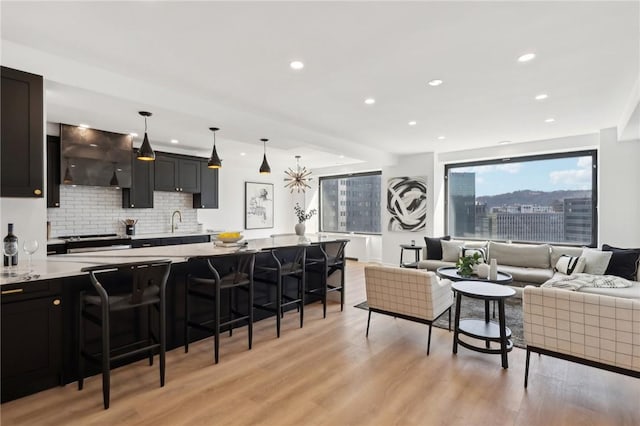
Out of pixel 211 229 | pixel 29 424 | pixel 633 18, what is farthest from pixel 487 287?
pixel 211 229

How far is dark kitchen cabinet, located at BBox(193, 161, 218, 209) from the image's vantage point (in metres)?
6.87

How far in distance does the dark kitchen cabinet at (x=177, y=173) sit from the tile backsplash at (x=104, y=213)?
13.8 inches

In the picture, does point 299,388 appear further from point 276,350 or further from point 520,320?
point 520,320

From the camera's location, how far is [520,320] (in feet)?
13.1

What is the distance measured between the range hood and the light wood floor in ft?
11.4

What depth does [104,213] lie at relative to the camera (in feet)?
18.4

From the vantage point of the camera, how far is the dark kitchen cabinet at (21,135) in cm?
258

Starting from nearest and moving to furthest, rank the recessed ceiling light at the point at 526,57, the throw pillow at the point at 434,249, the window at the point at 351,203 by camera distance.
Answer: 1. the recessed ceiling light at the point at 526,57
2. the throw pillow at the point at 434,249
3. the window at the point at 351,203

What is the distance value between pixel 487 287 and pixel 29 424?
380cm

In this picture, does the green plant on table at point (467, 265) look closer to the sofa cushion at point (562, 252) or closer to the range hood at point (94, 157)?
the sofa cushion at point (562, 252)

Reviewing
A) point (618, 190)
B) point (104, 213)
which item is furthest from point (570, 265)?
point (104, 213)

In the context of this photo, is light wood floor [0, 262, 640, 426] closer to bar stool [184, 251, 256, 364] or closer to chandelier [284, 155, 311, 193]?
bar stool [184, 251, 256, 364]

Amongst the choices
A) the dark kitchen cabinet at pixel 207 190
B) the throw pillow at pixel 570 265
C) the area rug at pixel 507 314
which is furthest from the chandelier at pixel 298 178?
the throw pillow at pixel 570 265

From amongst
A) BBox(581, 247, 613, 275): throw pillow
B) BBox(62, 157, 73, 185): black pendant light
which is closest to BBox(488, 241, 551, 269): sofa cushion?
BBox(581, 247, 613, 275): throw pillow
